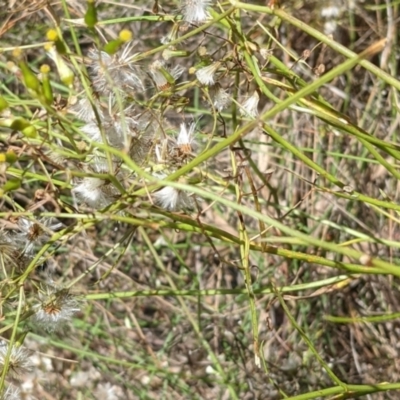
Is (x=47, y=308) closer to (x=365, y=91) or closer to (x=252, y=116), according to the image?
(x=252, y=116)

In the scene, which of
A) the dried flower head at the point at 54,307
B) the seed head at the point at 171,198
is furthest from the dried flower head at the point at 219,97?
the dried flower head at the point at 54,307

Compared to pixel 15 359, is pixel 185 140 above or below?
above

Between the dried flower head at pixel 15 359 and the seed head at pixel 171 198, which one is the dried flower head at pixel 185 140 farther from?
the dried flower head at pixel 15 359

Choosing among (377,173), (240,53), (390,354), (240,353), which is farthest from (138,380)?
(240,53)

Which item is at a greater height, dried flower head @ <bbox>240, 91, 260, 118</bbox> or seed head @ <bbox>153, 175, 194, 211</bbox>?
dried flower head @ <bbox>240, 91, 260, 118</bbox>

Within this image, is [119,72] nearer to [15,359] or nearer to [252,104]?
[252,104]

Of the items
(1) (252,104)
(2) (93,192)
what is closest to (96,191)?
(2) (93,192)

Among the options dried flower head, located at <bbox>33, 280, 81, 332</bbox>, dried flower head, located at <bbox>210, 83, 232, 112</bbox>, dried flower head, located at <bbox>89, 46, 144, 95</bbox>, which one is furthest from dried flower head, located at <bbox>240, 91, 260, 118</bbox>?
dried flower head, located at <bbox>33, 280, 81, 332</bbox>

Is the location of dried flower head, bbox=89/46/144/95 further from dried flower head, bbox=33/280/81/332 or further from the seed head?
dried flower head, bbox=33/280/81/332
